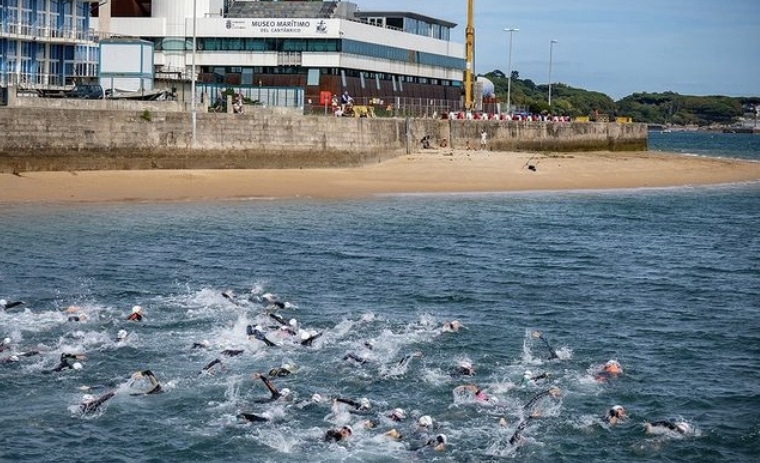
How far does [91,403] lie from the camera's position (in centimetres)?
2198

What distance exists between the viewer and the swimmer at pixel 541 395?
2245 centimetres

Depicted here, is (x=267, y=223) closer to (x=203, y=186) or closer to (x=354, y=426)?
(x=203, y=186)

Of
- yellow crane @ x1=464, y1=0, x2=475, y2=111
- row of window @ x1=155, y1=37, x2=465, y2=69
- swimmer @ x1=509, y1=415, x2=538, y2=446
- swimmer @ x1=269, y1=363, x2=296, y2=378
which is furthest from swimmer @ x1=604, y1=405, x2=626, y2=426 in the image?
yellow crane @ x1=464, y1=0, x2=475, y2=111

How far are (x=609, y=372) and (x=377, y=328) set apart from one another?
591cm

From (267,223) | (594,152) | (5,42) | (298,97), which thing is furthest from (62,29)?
(594,152)

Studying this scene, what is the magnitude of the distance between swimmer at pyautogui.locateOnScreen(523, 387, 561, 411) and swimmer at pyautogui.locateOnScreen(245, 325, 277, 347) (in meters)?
6.38

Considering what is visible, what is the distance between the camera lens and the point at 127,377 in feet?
78.6

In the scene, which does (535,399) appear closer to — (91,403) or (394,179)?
(91,403)

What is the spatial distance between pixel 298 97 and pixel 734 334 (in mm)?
49857

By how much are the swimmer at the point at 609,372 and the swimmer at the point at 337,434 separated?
20.5ft

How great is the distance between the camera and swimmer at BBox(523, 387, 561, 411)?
22.5 m

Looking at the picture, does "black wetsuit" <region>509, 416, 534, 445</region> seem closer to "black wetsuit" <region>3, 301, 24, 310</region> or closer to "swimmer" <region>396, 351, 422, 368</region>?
"swimmer" <region>396, 351, 422, 368</region>

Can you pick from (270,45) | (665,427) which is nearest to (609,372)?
(665,427)

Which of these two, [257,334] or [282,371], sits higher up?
[257,334]
